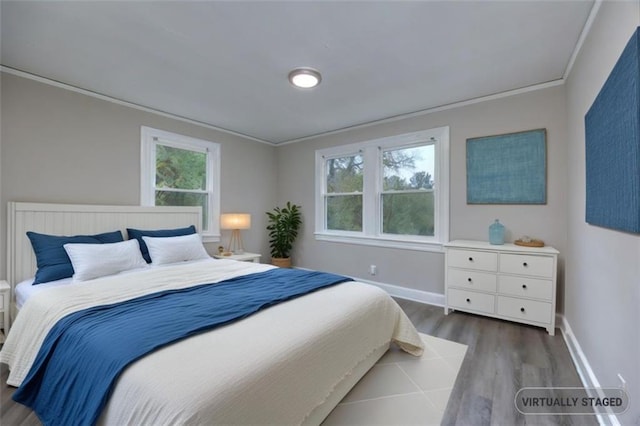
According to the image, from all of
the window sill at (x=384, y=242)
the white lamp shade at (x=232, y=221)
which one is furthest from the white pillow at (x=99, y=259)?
the window sill at (x=384, y=242)

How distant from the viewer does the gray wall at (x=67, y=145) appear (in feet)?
8.53

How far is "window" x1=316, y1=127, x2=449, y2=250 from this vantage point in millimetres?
3609

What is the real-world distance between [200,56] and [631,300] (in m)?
3.16

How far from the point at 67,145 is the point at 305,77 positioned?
257cm

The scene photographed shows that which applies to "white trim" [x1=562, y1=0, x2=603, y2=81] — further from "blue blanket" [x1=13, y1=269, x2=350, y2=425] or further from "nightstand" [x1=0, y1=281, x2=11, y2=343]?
"nightstand" [x1=0, y1=281, x2=11, y2=343]

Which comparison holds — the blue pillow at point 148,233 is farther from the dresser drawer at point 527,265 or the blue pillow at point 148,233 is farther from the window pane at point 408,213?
the dresser drawer at point 527,265

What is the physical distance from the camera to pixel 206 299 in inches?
74.1

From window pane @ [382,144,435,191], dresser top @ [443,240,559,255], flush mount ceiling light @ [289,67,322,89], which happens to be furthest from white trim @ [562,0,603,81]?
flush mount ceiling light @ [289,67,322,89]

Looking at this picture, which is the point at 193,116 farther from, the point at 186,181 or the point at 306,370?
the point at 306,370

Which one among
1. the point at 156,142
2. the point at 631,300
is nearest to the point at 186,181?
the point at 156,142

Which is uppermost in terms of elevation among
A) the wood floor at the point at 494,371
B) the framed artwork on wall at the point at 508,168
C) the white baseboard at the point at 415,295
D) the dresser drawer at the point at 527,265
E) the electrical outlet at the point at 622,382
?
the framed artwork on wall at the point at 508,168

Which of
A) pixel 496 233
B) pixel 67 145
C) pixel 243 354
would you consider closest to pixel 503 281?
pixel 496 233

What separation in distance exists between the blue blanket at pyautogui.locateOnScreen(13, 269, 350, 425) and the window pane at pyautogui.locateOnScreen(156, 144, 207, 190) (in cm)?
232

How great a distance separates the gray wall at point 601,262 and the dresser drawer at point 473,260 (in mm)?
615
